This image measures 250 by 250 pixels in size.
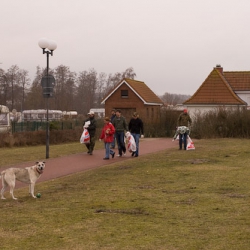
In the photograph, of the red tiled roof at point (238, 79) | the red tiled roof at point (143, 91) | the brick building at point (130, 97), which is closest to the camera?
the red tiled roof at point (238, 79)

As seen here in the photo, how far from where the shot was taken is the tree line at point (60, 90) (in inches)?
3418

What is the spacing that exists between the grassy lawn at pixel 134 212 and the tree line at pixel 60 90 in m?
66.6

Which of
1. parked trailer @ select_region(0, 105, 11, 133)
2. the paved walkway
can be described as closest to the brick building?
parked trailer @ select_region(0, 105, 11, 133)

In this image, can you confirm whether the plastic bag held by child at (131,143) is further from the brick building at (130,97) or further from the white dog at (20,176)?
the brick building at (130,97)

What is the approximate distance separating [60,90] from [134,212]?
91.0 meters

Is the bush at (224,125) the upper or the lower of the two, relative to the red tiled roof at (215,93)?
lower

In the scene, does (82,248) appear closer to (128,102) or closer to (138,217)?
(138,217)

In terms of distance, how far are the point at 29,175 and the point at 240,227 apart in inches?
200

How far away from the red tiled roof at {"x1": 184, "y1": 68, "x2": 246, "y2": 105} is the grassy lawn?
33589 mm

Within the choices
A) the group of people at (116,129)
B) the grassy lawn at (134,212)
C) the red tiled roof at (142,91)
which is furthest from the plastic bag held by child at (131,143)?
the red tiled roof at (142,91)

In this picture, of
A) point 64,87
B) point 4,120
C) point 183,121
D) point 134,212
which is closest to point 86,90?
point 64,87

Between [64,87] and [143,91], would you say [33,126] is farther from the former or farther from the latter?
[64,87]

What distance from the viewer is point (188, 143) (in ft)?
76.4

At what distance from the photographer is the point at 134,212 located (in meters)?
9.09
